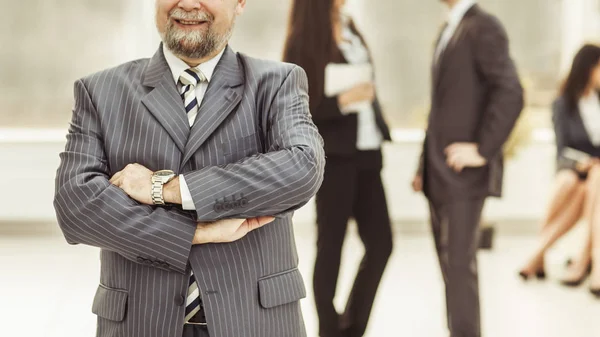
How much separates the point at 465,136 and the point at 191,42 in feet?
6.60

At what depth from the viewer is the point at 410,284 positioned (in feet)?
18.5

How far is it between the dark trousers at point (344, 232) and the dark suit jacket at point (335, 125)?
0.18 ft

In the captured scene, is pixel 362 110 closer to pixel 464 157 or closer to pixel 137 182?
pixel 464 157

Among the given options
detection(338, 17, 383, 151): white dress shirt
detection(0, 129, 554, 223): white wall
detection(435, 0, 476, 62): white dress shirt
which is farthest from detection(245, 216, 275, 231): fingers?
detection(0, 129, 554, 223): white wall

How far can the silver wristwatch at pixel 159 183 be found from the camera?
1854mm

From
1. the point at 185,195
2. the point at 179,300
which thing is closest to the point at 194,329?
the point at 179,300

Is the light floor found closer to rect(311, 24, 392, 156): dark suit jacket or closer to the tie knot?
rect(311, 24, 392, 156): dark suit jacket

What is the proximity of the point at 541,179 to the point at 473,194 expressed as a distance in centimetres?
387

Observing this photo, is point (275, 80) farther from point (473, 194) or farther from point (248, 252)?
point (473, 194)

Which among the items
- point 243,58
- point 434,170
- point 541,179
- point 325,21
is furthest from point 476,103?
point 541,179

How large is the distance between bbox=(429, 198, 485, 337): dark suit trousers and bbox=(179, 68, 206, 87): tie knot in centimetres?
191

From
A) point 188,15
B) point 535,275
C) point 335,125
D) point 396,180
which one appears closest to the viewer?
point 188,15

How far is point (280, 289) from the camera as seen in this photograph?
1.98 m

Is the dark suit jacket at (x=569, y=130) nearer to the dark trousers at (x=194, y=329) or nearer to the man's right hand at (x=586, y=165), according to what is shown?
the man's right hand at (x=586, y=165)
